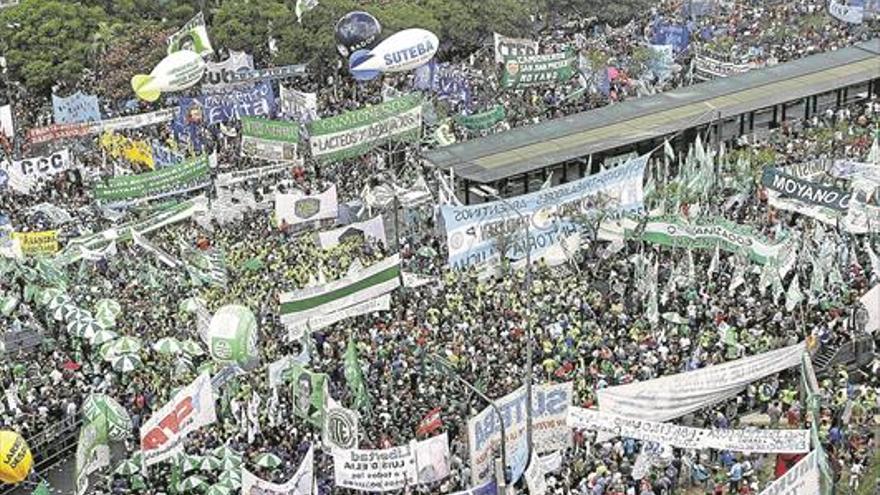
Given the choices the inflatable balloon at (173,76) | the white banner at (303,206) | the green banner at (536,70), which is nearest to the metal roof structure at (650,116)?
the green banner at (536,70)

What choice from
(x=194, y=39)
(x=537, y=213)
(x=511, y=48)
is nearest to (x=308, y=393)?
(x=537, y=213)

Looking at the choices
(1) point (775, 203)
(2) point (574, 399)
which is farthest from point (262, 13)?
(2) point (574, 399)

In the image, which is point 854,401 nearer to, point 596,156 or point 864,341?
point 864,341

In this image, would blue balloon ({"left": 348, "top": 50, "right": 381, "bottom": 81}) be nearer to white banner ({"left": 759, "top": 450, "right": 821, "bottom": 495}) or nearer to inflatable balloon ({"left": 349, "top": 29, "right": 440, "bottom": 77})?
inflatable balloon ({"left": 349, "top": 29, "right": 440, "bottom": 77})

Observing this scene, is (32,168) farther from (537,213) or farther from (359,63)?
(537,213)

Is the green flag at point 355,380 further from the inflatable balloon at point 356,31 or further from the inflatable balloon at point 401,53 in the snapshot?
the inflatable balloon at point 356,31

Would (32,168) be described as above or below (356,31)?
below

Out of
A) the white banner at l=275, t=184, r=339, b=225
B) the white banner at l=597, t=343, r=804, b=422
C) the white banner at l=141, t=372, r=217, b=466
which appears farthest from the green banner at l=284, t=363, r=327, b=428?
the white banner at l=275, t=184, r=339, b=225
